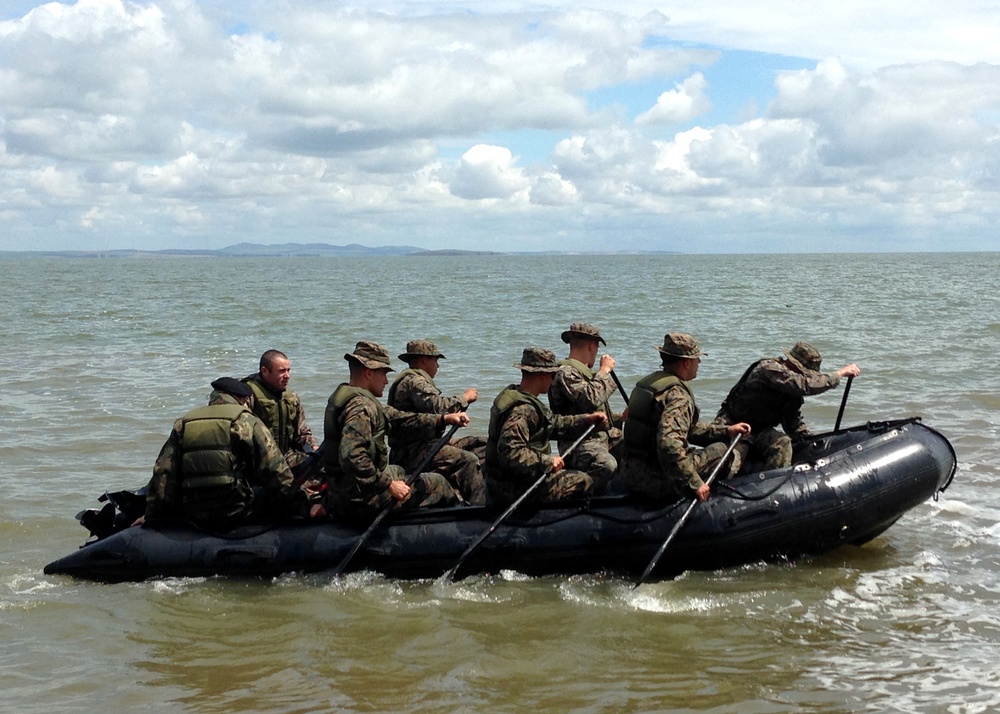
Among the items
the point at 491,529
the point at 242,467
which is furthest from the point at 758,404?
the point at 242,467

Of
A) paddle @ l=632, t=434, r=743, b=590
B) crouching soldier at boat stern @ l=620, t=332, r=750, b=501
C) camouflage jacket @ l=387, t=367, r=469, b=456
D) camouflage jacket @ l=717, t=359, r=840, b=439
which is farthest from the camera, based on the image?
camouflage jacket @ l=387, t=367, r=469, b=456

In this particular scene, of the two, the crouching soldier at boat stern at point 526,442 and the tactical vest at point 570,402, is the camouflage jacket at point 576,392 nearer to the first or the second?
the tactical vest at point 570,402

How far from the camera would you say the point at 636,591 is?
826cm

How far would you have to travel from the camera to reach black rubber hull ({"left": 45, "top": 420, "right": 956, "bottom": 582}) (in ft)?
27.9

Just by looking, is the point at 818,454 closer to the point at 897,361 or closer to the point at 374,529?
the point at 374,529

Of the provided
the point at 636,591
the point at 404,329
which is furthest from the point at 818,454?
the point at 404,329

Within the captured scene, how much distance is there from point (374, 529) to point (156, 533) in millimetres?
1738

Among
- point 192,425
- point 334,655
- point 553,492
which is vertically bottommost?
point 334,655

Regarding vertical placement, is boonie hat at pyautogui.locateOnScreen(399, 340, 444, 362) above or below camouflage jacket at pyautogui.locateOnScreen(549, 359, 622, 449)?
above

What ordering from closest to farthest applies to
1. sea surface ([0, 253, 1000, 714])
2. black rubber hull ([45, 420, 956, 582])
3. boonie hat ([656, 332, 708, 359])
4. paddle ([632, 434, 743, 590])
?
1. sea surface ([0, 253, 1000, 714])
2. paddle ([632, 434, 743, 590])
3. boonie hat ([656, 332, 708, 359])
4. black rubber hull ([45, 420, 956, 582])

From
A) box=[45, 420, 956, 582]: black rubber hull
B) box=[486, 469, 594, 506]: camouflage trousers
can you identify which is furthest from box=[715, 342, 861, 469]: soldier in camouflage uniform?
box=[486, 469, 594, 506]: camouflage trousers

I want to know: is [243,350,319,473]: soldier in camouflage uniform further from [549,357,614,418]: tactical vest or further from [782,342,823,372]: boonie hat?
[782,342,823,372]: boonie hat

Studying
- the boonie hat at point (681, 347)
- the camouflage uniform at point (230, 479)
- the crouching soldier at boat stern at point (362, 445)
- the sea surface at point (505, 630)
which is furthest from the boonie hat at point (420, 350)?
the boonie hat at point (681, 347)

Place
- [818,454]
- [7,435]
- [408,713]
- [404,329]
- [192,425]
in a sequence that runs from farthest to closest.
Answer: [404,329] < [7,435] < [818,454] < [192,425] < [408,713]
